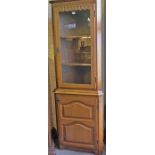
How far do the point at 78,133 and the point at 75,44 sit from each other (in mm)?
1101

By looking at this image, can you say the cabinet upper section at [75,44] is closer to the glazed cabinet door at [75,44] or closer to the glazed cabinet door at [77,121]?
the glazed cabinet door at [75,44]

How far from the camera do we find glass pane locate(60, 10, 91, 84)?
8.21 feet

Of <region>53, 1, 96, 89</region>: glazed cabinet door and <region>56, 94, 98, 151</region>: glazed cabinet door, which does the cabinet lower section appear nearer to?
<region>56, 94, 98, 151</region>: glazed cabinet door

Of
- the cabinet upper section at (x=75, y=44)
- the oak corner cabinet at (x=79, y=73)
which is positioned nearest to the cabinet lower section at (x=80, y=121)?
the oak corner cabinet at (x=79, y=73)

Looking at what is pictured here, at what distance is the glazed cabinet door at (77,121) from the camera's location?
2490mm

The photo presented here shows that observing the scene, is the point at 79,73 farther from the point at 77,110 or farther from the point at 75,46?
the point at 77,110

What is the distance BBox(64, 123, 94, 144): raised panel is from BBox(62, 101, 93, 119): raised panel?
120 millimetres

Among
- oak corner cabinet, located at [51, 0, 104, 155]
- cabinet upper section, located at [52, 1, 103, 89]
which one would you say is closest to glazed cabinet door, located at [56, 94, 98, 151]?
oak corner cabinet, located at [51, 0, 104, 155]

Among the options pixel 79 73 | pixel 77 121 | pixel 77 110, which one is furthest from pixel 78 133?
pixel 79 73
